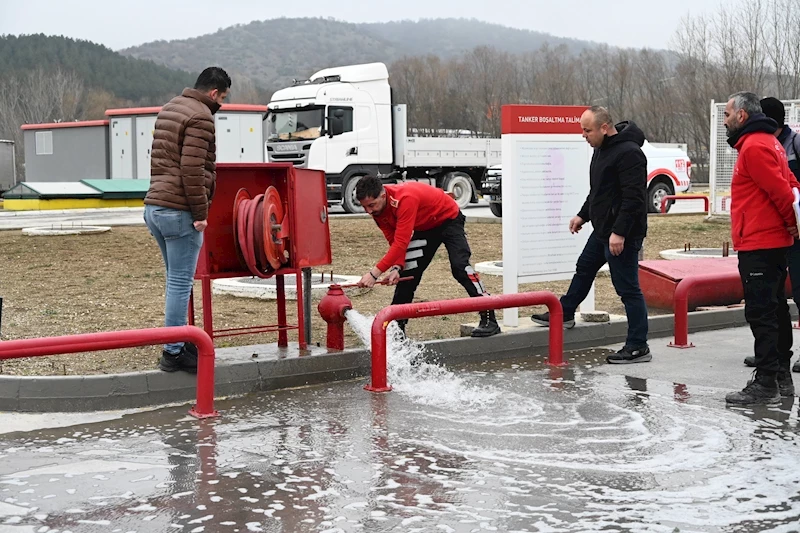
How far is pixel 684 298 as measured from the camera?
368 inches

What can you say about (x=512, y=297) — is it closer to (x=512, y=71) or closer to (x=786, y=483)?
(x=786, y=483)

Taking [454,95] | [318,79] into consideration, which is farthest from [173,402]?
[454,95]

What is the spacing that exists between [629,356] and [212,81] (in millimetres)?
4095

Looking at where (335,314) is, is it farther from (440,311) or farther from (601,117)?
(601,117)

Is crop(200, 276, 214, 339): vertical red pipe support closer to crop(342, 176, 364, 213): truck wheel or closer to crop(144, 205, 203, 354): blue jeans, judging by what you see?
crop(144, 205, 203, 354): blue jeans

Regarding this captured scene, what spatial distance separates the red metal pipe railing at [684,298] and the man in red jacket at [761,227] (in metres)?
2.11

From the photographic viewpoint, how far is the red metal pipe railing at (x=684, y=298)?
30.5ft

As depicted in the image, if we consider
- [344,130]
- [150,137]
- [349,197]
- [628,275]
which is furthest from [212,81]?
[150,137]

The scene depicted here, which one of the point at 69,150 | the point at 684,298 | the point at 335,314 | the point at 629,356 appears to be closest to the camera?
the point at 335,314

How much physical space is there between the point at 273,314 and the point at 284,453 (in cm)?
467

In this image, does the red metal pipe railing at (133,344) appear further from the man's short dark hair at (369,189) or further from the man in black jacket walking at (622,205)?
the man in black jacket walking at (622,205)

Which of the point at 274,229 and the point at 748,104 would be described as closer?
the point at 748,104

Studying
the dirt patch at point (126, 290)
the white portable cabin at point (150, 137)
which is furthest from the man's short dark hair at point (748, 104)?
the white portable cabin at point (150, 137)

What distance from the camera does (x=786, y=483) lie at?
16.9ft
